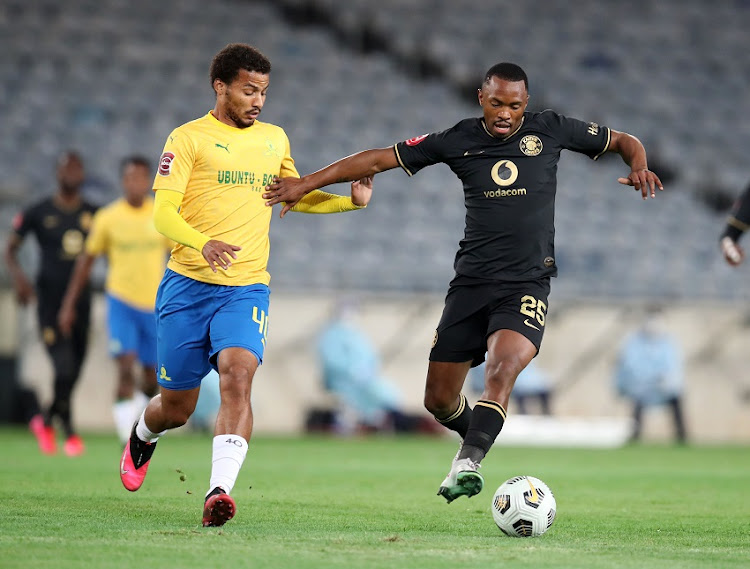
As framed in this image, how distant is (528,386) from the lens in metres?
16.7

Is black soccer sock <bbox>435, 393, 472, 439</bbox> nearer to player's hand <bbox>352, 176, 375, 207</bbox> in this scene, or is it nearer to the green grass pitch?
the green grass pitch

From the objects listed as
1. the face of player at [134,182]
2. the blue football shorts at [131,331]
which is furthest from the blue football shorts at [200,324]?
the face of player at [134,182]

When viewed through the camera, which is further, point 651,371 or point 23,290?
point 651,371

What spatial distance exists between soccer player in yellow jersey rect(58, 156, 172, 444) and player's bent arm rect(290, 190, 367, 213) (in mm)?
4792

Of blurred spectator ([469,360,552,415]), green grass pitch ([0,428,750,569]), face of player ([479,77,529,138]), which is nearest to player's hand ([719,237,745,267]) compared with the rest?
green grass pitch ([0,428,750,569])

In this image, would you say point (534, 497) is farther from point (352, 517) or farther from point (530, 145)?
point (530, 145)

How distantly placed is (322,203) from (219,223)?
0.77 metres

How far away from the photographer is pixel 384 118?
20.4 meters

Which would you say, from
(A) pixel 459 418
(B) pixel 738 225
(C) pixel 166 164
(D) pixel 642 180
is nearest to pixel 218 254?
(C) pixel 166 164

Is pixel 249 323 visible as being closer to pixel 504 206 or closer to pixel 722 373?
pixel 504 206

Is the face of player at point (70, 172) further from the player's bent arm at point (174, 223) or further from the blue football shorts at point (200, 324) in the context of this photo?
the player's bent arm at point (174, 223)

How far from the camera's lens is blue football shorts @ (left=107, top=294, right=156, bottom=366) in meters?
11.1

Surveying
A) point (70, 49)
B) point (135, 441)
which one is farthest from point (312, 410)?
point (135, 441)

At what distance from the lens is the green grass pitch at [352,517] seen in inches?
177
